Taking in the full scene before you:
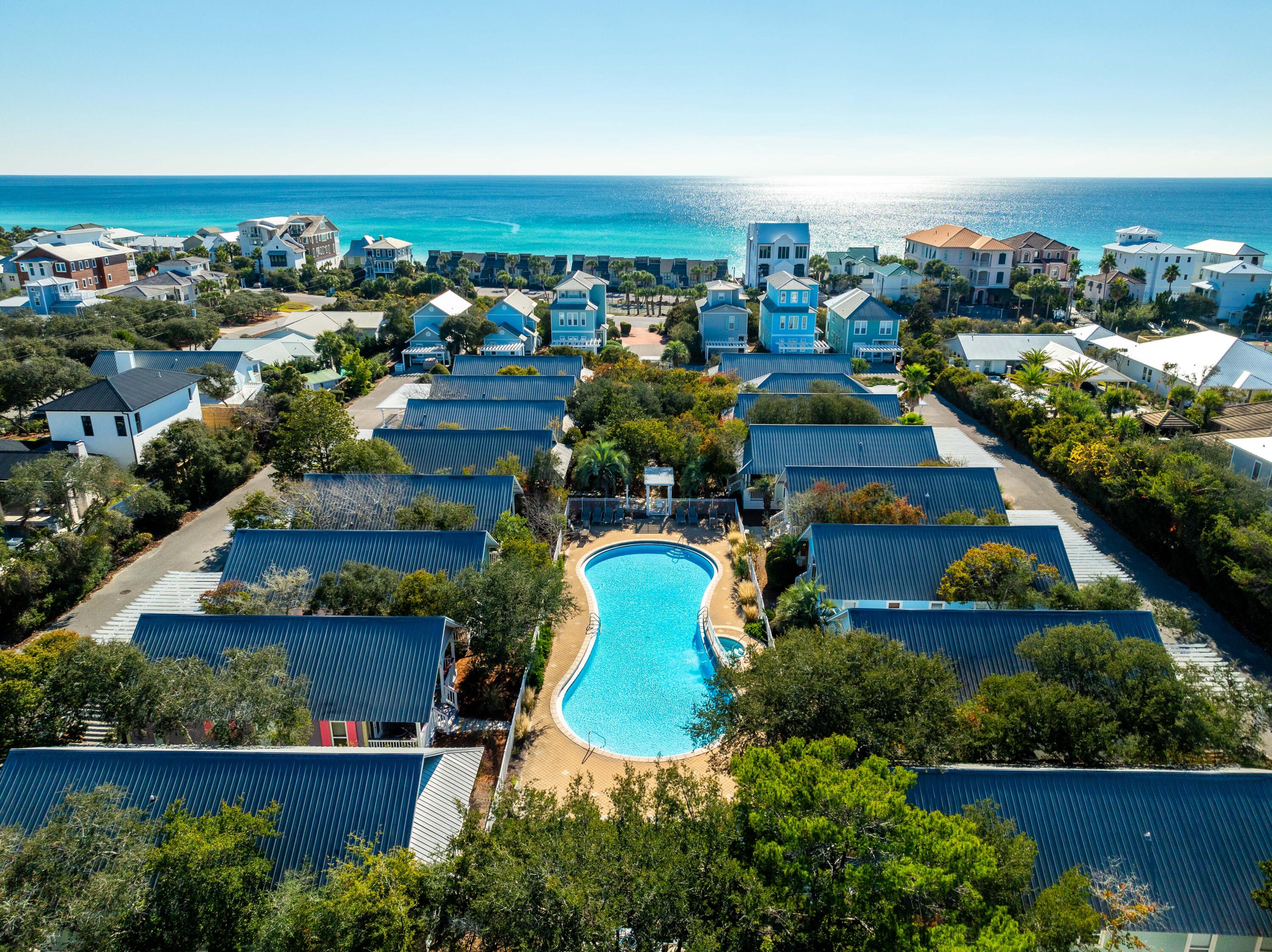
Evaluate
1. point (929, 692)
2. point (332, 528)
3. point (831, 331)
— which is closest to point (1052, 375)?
point (831, 331)

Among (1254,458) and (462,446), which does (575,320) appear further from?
(1254,458)

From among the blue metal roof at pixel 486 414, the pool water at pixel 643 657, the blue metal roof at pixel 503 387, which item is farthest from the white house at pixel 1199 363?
the blue metal roof at pixel 486 414

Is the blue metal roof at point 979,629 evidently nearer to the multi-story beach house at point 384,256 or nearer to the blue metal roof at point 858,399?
the blue metal roof at point 858,399

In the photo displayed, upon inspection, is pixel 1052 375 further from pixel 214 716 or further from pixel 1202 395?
pixel 214 716

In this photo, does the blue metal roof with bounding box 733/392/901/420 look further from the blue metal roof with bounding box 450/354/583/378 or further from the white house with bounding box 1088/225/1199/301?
the white house with bounding box 1088/225/1199/301

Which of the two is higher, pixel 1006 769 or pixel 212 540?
pixel 1006 769

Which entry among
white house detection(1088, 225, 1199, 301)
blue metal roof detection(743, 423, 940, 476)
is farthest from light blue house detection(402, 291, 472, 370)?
white house detection(1088, 225, 1199, 301)
